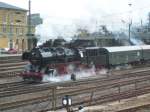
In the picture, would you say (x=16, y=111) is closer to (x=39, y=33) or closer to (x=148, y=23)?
(x=39, y=33)

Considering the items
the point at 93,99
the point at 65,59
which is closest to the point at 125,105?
the point at 93,99

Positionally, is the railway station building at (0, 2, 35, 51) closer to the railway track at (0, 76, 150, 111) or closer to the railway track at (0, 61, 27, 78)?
the railway track at (0, 61, 27, 78)

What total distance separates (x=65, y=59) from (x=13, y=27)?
127 ft

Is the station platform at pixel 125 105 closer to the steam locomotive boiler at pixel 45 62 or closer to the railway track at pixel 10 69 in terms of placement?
the steam locomotive boiler at pixel 45 62

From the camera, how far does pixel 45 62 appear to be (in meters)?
28.8

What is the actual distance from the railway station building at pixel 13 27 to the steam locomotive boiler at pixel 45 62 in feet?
111

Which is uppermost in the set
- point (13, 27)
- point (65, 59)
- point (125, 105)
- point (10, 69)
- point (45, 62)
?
point (13, 27)

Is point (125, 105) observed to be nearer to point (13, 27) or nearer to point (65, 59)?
point (65, 59)

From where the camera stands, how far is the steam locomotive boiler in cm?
2880

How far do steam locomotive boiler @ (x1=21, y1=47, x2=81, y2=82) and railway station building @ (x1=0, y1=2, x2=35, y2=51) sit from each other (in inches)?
1331

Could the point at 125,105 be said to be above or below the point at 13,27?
below

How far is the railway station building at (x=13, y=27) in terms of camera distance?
64.9 metres

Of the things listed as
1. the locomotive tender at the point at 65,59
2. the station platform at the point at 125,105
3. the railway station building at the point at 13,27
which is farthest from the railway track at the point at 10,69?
the railway station building at the point at 13,27

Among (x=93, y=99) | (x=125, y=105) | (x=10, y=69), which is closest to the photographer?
(x=125, y=105)
